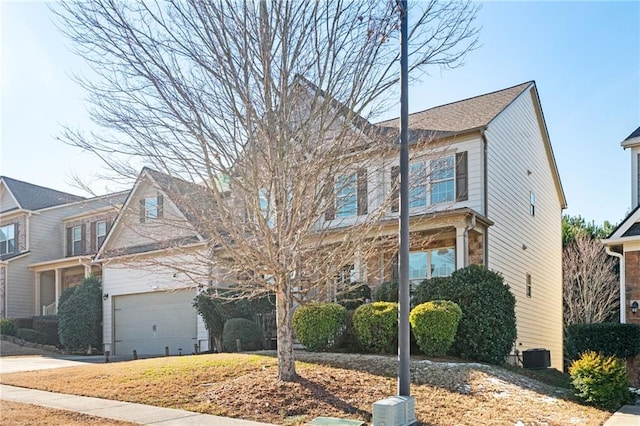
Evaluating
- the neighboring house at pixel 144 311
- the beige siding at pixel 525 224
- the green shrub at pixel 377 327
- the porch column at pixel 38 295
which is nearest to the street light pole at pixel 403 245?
the green shrub at pixel 377 327

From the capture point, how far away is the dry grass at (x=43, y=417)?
312 inches

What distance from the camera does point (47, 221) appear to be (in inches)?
1178

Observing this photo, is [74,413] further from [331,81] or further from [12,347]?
[12,347]

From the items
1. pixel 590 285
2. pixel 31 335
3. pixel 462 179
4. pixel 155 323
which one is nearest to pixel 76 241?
pixel 31 335

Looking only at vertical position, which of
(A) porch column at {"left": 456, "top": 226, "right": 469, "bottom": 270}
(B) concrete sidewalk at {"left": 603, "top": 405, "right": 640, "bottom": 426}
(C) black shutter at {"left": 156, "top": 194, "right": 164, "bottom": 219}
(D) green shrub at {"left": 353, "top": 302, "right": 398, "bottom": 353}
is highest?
(C) black shutter at {"left": 156, "top": 194, "right": 164, "bottom": 219}

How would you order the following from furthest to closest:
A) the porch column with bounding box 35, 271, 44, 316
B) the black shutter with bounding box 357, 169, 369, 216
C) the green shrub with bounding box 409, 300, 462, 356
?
the porch column with bounding box 35, 271, 44, 316 → the green shrub with bounding box 409, 300, 462, 356 → the black shutter with bounding box 357, 169, 369, 216

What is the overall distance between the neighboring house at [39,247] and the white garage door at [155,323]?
575 centimetres

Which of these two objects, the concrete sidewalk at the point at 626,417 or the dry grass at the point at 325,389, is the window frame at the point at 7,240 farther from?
the concrete sidewalk at the point at 626,417

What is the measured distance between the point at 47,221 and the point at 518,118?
23.9 m

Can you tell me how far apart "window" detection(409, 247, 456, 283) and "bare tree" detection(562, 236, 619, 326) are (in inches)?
498

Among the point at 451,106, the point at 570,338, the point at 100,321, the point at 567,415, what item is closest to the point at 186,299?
the point at 100,321

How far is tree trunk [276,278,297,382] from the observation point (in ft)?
32.6

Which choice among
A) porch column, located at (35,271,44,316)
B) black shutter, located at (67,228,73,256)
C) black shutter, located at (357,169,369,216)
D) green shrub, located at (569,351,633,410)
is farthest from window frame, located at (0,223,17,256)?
green shrub, located at (569,351,633,410)

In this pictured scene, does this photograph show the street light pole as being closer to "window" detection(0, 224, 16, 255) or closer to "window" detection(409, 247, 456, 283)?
"window" detection(409, 247, 456, 283)
